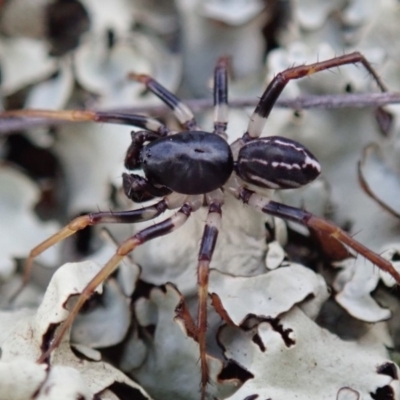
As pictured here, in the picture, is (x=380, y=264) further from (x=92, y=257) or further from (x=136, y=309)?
(x=92, y=257)

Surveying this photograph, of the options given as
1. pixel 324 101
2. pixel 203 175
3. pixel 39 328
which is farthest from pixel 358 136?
pixel 39 328

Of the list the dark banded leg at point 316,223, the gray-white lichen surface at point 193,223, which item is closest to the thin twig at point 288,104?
the gray-white lichen surface at point 193,223

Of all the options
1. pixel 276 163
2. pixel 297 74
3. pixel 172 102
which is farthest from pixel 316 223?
pixel 172 102

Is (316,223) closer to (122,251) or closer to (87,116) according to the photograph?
(122,251)

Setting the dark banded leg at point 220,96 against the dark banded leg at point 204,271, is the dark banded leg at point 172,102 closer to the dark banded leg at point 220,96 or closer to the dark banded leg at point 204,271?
the dark banded leg at point 220,96

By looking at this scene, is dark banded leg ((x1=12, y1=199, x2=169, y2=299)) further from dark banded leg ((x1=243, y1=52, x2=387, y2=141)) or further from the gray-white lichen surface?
dark banded leg ((x1=243, y1=52, x2=387, y2=141))

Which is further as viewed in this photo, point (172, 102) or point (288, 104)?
point (172, 102)
